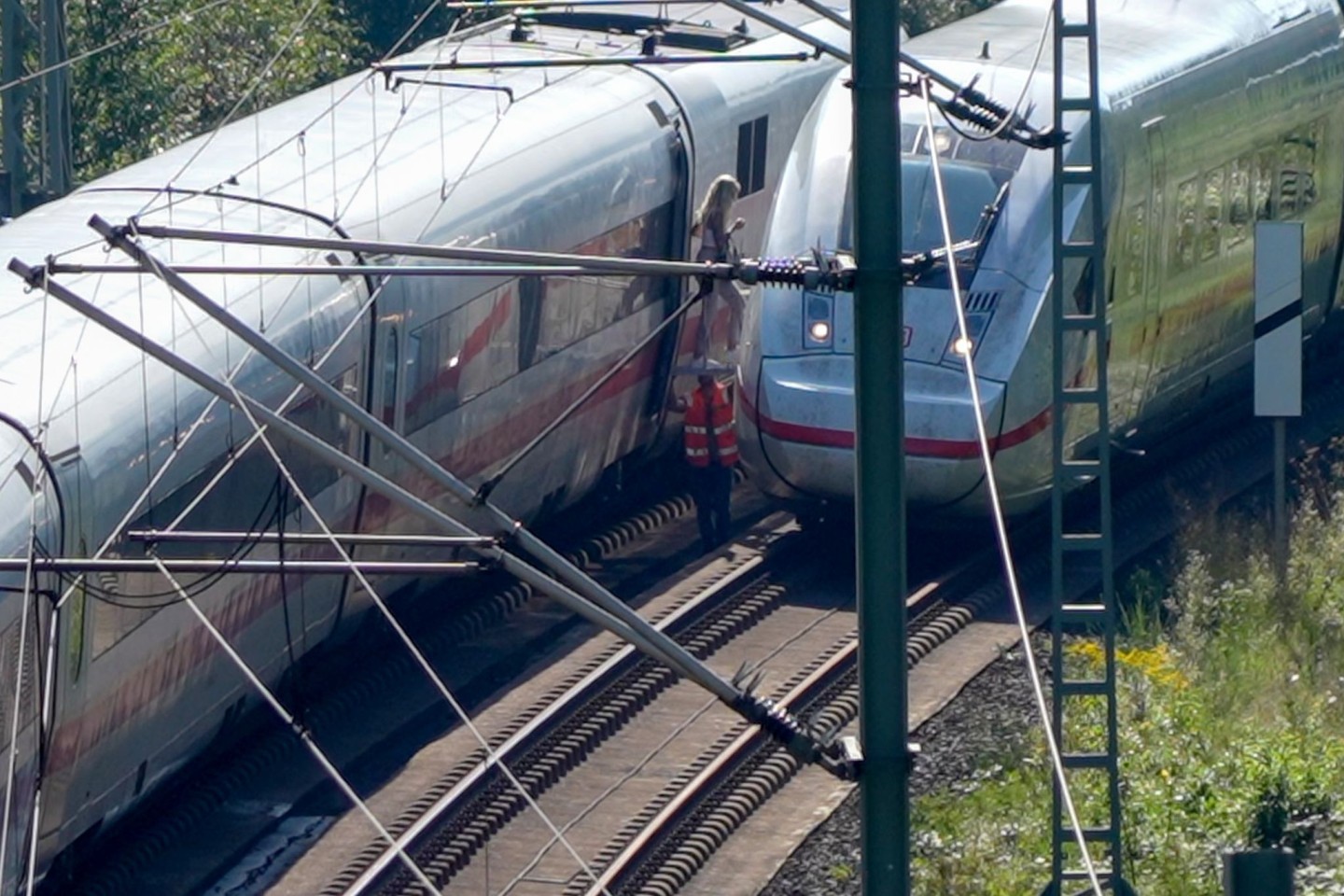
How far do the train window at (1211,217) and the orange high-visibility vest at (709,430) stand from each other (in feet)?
10.6

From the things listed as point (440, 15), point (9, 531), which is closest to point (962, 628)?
point (9, 531)

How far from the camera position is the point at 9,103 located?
50.4 ft

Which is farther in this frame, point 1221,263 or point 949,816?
point 1221,263

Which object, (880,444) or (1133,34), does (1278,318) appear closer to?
(1133,34)

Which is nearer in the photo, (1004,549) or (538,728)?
(1004,549)

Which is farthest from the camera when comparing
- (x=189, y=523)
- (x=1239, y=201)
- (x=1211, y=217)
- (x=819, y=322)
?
(x=1239, y=201)

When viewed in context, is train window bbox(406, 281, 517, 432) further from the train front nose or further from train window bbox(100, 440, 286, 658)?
the train front nose

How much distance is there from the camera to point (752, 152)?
16.5 meters

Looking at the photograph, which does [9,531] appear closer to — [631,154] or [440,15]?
[631,154]

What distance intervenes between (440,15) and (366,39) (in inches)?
29.8

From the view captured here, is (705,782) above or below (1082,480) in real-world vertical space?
below

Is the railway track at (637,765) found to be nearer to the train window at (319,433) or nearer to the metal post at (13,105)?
the train window at (319,433)

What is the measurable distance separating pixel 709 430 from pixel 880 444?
8.68 meters

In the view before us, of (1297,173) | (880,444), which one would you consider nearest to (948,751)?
(880,444)
